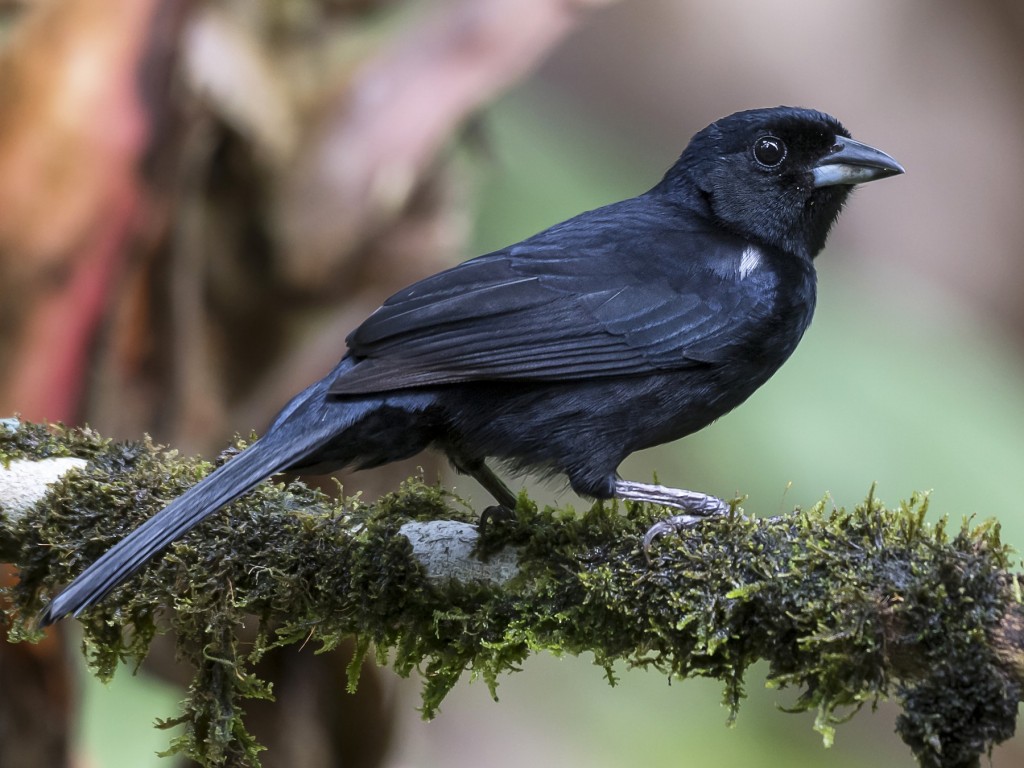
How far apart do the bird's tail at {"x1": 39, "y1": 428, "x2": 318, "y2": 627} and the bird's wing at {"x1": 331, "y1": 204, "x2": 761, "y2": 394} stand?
0.21 meters

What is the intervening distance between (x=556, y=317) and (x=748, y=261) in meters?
0.57

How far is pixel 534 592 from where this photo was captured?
85.2 inches

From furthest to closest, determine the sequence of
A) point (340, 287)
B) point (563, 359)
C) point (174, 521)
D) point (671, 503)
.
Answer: point (340, 287)
point (563, 359)
point (671, 503)
point (174, 521)

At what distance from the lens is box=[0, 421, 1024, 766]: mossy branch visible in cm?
180

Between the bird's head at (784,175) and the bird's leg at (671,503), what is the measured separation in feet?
2.97

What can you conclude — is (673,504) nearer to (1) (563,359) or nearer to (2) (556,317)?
(1) (563,359)

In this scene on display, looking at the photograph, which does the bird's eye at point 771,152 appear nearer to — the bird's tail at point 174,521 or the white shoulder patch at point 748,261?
the white shoulder patch at point 748,261

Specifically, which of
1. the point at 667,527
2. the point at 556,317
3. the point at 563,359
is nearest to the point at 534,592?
the point at 667,527

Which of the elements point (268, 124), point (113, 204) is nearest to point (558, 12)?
point (268, 124)

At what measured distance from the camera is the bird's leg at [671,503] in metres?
2.13

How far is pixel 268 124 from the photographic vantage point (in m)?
4.48

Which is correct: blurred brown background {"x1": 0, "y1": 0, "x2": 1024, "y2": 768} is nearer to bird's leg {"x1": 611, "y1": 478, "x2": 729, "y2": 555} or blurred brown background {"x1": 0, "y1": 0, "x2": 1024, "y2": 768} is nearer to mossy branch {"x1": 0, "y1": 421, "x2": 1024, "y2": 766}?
bird's leg {"x1": 611, "y1": 478, "x2": 729, "y2": 555}

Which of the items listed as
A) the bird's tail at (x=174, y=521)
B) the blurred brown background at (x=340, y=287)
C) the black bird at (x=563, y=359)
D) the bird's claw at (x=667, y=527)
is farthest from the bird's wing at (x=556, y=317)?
the blurred brown background at (x=340, y=287)

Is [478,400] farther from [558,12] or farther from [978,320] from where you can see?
[978,320]
